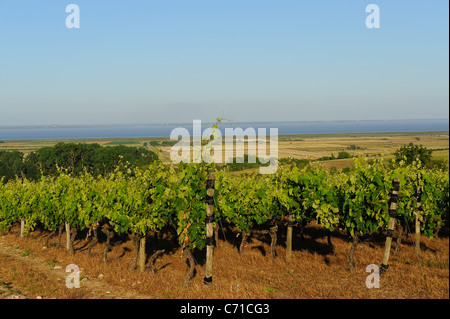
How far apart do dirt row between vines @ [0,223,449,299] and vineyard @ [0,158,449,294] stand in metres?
0.73

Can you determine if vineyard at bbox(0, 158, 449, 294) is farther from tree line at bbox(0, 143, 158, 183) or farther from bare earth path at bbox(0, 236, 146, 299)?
tree line at bbox(0, 143, 158, 183)

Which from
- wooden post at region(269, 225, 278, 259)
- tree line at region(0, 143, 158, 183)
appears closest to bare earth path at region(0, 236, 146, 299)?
wooden post at region(269, 225, 278, 259)

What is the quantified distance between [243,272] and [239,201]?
3782mm

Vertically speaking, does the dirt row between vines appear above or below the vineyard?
below

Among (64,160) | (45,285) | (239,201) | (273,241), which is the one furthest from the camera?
(64,160)

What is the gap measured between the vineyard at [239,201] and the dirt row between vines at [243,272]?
0.73 meters

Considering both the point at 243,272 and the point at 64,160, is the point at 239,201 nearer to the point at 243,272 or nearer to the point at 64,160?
the point at 243,272

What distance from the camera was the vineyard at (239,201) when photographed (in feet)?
37.8

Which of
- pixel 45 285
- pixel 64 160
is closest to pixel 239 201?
pixel 45 285

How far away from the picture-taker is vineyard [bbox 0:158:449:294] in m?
11.5

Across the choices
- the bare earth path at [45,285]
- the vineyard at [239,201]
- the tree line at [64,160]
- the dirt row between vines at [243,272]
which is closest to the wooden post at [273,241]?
the vineyard at [239,201]

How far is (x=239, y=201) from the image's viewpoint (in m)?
16.0

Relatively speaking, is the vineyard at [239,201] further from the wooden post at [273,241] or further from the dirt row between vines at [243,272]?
the dirt row between vines at [243,272]
